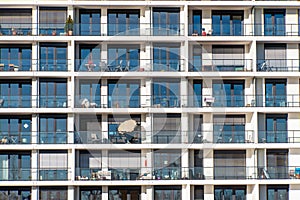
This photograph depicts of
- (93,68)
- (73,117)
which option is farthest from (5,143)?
(93,68)

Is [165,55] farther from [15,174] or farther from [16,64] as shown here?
[15,174]

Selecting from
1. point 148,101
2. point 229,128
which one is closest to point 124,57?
point 148,101

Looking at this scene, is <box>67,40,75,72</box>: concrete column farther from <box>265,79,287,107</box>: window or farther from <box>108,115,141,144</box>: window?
<box>265,79,287,107</box>: window

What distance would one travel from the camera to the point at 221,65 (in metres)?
37.4

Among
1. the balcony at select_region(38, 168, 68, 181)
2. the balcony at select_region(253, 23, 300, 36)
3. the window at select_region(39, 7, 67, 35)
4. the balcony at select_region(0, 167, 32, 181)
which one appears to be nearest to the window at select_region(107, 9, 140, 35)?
the window at select_region(39, 7, 67, 35)

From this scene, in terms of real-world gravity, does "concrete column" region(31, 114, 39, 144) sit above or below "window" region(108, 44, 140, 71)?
below

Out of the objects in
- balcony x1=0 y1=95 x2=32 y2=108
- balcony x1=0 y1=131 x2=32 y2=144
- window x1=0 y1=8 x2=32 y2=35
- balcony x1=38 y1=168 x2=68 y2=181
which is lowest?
balcony x1=38 y1=168 x2=68 y2=181

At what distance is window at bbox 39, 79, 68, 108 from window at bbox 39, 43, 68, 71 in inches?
34.9

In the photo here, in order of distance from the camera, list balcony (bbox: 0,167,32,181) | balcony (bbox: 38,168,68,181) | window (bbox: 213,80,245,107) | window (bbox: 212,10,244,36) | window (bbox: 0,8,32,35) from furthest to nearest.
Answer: window (bbox: 212,10,244,36), window (bbox: 0,8,32,35), window (bbox: 213,80,245,107), balcony (bbox: 38,168,68,181), balcony (bbox: 0,167,32,181)

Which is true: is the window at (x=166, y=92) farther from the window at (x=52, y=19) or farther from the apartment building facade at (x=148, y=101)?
the window at (x=52, y=19)

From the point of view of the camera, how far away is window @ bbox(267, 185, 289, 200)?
3638 centimetres

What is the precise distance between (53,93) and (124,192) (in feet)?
22.0

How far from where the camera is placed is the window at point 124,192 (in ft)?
119

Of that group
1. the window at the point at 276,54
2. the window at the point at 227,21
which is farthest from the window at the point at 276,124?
the window at the point at 227,21
